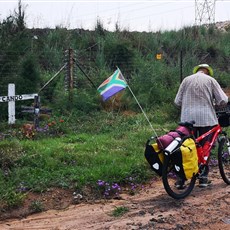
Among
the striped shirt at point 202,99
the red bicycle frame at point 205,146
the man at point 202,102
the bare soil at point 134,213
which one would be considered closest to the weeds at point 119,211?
the bare soil at point 134,213

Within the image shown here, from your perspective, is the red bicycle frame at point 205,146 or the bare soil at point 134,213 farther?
the red bicycle frame at point 205,146

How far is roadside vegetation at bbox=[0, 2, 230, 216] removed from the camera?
688cm

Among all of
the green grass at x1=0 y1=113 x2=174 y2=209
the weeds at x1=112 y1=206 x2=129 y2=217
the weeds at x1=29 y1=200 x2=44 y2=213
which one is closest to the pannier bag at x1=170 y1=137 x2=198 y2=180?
the weeds at x1=112 y1=206 x2=129 y2=217

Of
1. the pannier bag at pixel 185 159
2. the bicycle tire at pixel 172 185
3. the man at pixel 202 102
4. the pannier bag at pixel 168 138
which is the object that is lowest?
the bicycle tire at pixel 172 185

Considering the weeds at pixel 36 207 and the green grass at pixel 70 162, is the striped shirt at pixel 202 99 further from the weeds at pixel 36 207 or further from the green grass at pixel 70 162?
the weeds at pixel 36 207

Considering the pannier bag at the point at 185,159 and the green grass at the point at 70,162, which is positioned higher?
the pannier bag at the point at 185,159

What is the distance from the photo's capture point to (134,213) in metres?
5.79

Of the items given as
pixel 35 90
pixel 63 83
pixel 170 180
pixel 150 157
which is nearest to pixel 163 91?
pixel 63 83

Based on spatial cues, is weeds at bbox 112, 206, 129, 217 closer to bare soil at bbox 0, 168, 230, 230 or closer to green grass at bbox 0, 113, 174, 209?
bare soil at bbox 0, 168, 230, 230

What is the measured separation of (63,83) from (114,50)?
4.53 metres

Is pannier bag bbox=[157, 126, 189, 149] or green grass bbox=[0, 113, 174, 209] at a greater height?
pannier bag bbox=[157, 126, 189, 149]

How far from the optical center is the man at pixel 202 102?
271 inches

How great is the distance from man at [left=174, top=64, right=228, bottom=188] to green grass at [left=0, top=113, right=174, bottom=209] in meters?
1.14

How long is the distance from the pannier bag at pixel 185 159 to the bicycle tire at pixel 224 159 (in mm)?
954
